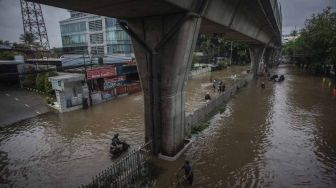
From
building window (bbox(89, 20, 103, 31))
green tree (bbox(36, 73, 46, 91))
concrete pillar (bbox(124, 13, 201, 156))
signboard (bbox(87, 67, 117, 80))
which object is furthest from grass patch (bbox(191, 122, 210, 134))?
building window (bbox(89, 20, 103, 31))

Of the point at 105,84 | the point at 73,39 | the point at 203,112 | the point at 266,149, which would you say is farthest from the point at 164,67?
the point at 73,39

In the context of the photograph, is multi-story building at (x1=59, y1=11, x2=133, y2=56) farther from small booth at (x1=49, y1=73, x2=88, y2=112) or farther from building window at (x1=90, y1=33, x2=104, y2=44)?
small booth at (x1=49, y1=73, x2=88, y2=112)

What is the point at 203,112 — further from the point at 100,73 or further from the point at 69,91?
→ the point at 69,91

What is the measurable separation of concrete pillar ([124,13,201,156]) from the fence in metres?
1.64

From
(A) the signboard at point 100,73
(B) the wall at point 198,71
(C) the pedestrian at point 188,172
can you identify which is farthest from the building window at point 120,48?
(C) the pedestrian at point 188,172

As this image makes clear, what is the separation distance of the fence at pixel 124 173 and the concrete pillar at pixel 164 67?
1643 millimetres

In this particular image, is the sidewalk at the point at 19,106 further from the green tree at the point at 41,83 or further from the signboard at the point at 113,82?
the signboard at the point at 113,82

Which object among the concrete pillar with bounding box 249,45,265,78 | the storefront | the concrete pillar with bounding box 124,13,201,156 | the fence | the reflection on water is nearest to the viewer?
the fence

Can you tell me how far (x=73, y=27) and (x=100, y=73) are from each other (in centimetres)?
5194

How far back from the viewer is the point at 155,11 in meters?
9.41

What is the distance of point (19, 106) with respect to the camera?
23.8m

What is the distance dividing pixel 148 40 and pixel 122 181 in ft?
21.9

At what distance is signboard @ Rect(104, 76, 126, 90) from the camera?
2619 cm

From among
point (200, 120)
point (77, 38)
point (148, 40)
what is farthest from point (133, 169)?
point (77, 38)
